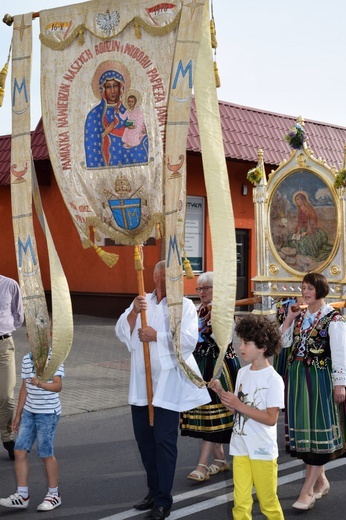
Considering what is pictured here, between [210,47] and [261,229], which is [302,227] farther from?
[210,47]

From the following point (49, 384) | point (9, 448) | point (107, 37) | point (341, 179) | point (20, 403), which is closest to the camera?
point (107, 37)

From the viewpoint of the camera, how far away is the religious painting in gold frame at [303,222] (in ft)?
30.6

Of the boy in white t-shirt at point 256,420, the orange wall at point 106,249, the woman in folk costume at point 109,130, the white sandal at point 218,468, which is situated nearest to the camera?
the boy in white t-shirt at point 256,420

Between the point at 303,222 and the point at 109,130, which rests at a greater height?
the point at 109,130

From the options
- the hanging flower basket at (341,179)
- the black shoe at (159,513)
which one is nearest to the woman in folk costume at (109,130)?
the black shoe at (159,513)

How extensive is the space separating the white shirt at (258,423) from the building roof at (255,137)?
13004 millimetres

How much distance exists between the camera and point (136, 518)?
557 cm

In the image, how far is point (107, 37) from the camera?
500cm

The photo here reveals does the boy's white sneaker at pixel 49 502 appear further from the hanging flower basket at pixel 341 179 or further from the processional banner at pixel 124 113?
the hanging flower basket at pixel 341 179

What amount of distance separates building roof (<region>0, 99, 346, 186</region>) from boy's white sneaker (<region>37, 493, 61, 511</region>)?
40.8 feet

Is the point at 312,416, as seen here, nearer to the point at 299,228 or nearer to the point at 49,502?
the point at 49,502

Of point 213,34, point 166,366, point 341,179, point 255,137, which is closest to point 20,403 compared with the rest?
point 166,366

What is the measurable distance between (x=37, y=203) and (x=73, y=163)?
41 centimetres

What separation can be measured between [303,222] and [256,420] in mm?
5219
